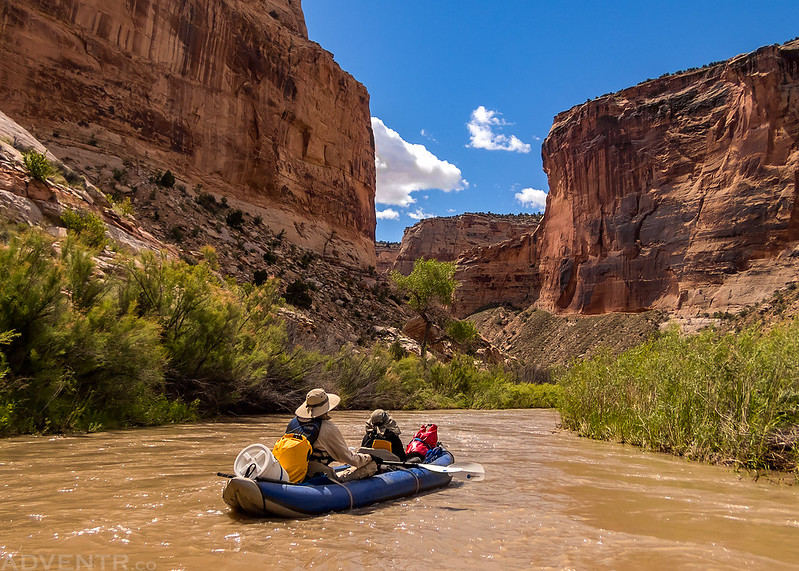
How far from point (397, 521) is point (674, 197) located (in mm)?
58229

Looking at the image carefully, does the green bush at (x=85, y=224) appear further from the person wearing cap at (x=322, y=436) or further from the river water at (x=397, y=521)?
the person wearing cap at (x=322, y=436)

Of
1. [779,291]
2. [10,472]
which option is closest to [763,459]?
[10,472]

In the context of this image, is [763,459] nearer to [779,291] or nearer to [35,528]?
[35,528]

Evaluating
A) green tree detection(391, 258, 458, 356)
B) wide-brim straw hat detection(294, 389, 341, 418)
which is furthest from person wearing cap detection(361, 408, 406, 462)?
green tree detection(391, 258, 458, 356)

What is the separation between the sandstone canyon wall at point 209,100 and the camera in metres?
24.4

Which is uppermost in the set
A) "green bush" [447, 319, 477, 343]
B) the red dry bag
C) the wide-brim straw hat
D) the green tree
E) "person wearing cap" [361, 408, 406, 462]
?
the green tree

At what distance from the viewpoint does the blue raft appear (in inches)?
158

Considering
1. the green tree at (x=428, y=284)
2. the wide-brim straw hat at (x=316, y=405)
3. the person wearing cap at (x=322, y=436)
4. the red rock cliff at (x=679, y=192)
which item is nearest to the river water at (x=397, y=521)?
the person wearing cap at (x=322, y=436)

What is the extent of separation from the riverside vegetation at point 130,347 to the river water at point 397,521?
96 centimetres

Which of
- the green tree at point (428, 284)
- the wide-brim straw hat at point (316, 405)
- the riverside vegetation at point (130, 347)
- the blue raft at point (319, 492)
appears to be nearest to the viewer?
the blue raft at point (319, 492)

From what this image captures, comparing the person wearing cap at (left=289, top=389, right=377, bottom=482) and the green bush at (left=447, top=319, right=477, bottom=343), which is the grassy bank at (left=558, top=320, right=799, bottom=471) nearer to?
the person wearing cap at (left=289, top=389, right=377, bottom=482)

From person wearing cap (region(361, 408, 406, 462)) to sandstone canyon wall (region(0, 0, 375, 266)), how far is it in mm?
22777

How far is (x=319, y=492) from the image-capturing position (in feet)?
14.5

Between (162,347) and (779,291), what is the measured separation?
47.7m
